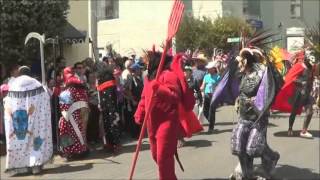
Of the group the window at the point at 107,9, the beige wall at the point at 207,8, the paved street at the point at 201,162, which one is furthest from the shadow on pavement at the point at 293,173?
the window at the point at 107,9

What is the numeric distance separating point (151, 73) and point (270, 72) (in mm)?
1660

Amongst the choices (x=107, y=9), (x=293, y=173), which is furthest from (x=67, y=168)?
(x=107, y=9)

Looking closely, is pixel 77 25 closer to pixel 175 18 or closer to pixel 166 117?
pixel 166 117

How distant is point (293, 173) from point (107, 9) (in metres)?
37.3

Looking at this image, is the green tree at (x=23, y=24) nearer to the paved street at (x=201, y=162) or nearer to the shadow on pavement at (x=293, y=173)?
the paved street at (x=201, y=162)

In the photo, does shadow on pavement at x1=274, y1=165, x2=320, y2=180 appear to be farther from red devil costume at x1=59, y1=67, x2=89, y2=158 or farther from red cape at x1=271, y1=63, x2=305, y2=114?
red devil costume at x1=59, y1=67, x2=89, y2=158

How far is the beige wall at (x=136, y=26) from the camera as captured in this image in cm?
4116

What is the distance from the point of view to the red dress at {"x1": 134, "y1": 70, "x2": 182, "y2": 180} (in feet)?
22.9

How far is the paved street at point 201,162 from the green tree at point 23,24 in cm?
412

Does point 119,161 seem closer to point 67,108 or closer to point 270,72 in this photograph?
point 67,108

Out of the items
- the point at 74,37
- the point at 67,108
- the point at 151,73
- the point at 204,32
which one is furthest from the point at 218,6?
the point at 151,73

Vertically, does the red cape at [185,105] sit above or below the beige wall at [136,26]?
below

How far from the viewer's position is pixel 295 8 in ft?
150

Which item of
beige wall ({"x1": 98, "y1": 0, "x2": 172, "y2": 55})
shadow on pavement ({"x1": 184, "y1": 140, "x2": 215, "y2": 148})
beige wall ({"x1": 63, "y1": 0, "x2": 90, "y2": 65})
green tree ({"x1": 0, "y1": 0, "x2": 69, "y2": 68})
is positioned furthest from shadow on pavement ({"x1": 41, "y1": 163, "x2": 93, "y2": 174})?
beige wall ({"x1": 98, "y1": 0, "x2": 172, "y2": 55})
